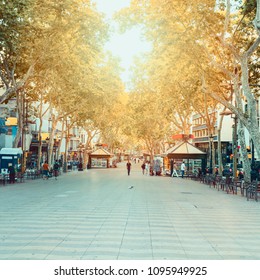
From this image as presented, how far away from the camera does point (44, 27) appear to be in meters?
25.9

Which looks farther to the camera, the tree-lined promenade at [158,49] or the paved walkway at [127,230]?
the tree-lined promenade at [158,49]

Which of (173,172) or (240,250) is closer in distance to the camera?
(240,250)

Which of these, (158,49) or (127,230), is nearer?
(127,230)

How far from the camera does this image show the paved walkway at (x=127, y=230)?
8.40 m

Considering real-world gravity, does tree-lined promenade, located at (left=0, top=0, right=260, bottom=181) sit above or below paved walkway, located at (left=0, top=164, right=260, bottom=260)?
above

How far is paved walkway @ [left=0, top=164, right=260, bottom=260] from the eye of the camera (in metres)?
8.40

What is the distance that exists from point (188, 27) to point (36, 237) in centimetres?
1576

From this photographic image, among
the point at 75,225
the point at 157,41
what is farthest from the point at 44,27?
the point at 75,225

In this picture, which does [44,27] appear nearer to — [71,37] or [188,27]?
[71,37]

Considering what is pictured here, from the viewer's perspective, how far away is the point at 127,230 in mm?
11039

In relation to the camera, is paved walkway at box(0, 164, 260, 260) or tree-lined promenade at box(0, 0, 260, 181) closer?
paved walkway at box(0, 164, 260, 260)

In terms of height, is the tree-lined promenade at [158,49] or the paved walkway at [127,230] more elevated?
the tree-lined promenade at [158,49]

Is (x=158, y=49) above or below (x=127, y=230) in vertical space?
above
